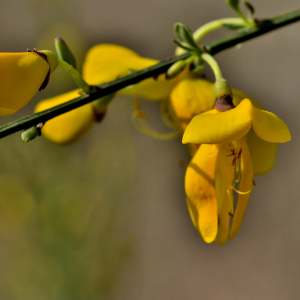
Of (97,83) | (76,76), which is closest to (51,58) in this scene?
(76,76)

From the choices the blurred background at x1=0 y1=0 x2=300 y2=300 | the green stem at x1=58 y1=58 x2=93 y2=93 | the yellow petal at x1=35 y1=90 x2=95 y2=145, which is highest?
the green stem at x1=58 y1=58 x2=93 y2=93

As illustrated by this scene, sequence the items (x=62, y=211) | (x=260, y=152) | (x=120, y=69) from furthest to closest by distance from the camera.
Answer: (x=62, y=211)
(x=120, y=69)
(x=260, y=152)

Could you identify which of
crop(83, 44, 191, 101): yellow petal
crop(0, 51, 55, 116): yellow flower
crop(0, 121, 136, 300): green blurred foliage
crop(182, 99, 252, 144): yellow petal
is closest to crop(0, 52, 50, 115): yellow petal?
crop(0, 51, 55, 116): yellow flower

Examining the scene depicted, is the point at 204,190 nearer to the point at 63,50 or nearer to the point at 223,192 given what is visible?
the point at 223,192

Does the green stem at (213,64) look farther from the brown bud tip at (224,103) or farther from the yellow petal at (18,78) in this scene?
the yellow petal at (18,78)

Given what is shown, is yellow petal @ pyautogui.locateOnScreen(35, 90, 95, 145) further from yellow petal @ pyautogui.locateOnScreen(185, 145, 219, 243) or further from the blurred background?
the blurred background

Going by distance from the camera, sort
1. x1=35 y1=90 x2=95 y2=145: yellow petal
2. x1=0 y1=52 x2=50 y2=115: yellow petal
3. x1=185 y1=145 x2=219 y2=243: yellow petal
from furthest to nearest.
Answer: x1=35 y1=90 x2=95 y2=145: yellow petal → x1=185 y1=145 x2=219 y2=243: yellow petal → x1=0 y1=52 x2=50 y2=115: yellow petal

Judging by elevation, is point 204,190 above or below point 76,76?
below
